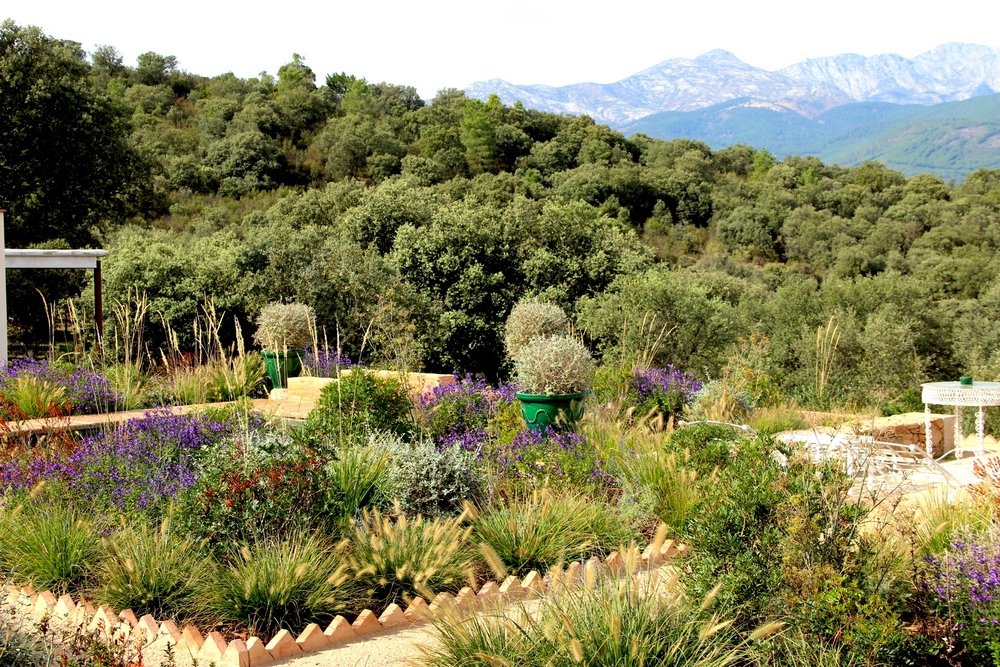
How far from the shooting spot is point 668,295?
34.8 ft

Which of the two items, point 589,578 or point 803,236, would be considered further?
point 803,236

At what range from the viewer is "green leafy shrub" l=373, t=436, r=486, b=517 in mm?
4531

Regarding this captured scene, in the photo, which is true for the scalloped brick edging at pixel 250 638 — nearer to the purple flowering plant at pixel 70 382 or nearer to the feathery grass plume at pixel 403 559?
the feathery grass plume at pixel 403 559

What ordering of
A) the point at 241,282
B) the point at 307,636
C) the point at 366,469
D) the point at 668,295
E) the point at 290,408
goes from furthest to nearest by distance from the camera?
A: the point at 241,282 → the point at 668,295 → the point at 290,408 → the point at 366,469 → the point at 307,636

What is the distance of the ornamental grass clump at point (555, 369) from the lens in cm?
654

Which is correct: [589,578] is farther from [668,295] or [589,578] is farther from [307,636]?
[668,295]

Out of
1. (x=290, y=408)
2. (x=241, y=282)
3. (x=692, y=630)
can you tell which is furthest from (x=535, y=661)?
(x=241, y=282)

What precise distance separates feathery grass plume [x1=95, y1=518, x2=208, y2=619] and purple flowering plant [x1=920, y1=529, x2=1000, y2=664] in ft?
9.77

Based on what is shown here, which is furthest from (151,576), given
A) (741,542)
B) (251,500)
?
(741,542)

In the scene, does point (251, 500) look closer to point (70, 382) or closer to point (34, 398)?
point (34, 398)

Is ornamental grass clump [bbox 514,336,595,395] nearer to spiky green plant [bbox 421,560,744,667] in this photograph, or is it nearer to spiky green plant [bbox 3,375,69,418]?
spiky green plant [bbox 421,560,744,667]

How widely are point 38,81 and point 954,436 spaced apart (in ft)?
57.0

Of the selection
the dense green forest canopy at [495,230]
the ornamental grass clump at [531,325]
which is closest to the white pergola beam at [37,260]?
the dense green forest canopy at [495,230]

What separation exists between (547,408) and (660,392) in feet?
4.70
